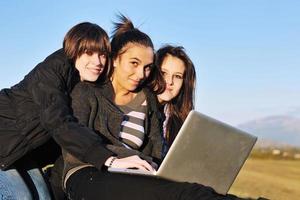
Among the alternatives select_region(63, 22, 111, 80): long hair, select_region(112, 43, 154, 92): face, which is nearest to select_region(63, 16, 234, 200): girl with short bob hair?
select_region(112, 43, 154, 92): face

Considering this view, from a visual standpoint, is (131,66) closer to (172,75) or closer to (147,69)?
(147,69)

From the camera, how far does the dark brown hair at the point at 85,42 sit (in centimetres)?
457

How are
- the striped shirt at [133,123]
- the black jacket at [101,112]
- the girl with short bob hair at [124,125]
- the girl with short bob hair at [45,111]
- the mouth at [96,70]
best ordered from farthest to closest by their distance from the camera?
the striped shirt at [133,123] → the mouth at [96,70] → the black jacket at [101,112] → the girl with short bob hair at [45,111] → the girl with short bob hair at [124,125]

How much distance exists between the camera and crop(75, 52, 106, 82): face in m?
4.55

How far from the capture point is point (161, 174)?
3.66 metres

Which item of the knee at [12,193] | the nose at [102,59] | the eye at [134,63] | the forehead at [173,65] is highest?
the nose at [102,59]

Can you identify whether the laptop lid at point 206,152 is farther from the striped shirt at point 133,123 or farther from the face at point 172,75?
the face at point 172,75

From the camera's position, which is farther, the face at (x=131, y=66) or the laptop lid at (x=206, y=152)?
the face at (x=131, y=66)

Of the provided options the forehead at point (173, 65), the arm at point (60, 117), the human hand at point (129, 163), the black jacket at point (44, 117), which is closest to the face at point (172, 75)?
the forehead at point (173, 65)

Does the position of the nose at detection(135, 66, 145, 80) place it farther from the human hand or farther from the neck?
the human hand

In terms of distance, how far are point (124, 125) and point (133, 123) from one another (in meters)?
0.09

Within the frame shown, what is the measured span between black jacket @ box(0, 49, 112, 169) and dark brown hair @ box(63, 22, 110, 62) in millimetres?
71

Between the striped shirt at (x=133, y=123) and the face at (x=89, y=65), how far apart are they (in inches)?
14.3

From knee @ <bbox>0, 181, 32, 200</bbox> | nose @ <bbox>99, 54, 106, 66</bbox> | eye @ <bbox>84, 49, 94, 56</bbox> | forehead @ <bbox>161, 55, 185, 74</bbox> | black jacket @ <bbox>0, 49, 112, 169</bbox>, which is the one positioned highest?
eye @ <bbox>84, 49, 94, 56</bbox>
